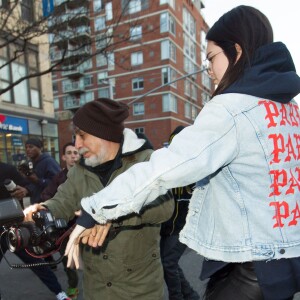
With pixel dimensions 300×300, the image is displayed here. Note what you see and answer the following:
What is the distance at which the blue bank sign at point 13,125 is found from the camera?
47.8 feet

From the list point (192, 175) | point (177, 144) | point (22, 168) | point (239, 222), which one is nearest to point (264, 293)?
point (239, 222)

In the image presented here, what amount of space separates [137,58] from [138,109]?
6289 mm

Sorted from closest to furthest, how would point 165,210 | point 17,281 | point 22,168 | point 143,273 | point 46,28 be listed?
point 165,210 → point 143,273 → point 17,281 → point 22,168 → point 46,28

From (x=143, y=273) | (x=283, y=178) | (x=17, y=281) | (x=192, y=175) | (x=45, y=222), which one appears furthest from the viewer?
(x=17, y=281)

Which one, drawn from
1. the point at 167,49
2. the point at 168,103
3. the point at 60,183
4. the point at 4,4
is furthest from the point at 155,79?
the point at 60,183

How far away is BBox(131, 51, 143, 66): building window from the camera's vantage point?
126ft

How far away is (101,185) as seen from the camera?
6.94 feet

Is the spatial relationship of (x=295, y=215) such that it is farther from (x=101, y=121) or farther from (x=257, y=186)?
(x=101, y=121)

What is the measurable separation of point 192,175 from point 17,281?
435cm

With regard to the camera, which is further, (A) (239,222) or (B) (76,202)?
(B) (76,202)

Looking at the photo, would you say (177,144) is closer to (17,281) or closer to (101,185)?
(101,185)

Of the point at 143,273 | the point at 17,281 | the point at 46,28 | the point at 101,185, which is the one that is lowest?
the point at 17,281

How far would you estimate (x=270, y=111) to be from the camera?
1.18 m

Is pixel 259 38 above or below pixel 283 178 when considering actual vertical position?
above
